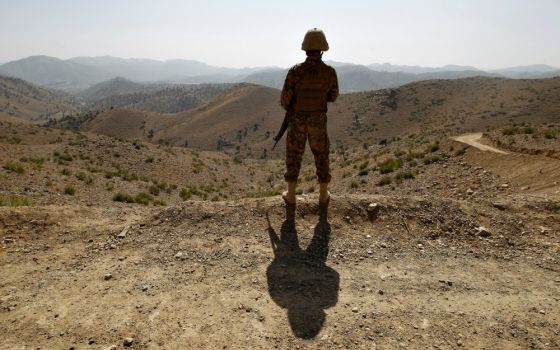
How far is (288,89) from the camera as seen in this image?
7.07m

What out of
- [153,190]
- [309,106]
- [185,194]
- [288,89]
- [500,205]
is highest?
[288,89]

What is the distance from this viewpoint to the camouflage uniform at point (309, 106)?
272 inches

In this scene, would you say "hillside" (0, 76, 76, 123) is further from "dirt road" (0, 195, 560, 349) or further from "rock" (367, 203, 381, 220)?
"rock" (367, 203, 381, 220)

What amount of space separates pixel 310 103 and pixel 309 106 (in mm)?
58

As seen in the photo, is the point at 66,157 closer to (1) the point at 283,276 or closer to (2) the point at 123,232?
(2) the point at 123,232

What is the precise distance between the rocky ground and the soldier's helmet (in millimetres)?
2900

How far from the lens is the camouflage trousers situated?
23.3ft

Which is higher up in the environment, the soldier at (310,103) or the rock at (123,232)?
the soldier at (310,103)

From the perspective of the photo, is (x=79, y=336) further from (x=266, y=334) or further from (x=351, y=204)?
(x=351, y=204)

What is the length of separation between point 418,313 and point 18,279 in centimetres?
540

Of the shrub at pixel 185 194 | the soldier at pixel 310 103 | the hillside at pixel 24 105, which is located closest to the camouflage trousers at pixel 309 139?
the soldier at pixel 310 103

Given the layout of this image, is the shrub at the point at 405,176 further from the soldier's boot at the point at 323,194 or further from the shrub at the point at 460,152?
the soldier's boot at the point at 323,194

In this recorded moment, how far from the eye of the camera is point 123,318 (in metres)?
4.45

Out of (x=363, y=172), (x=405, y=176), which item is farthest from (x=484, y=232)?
(x=363, y=172)
